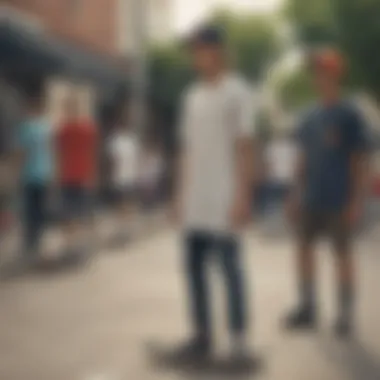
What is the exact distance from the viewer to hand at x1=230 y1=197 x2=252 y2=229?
A: 1.63 metres

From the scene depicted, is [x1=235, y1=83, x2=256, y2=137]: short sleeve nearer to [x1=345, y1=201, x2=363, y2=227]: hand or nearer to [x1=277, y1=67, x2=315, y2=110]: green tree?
[x1=277, y1=67, x2=315, y2=110]: green tree

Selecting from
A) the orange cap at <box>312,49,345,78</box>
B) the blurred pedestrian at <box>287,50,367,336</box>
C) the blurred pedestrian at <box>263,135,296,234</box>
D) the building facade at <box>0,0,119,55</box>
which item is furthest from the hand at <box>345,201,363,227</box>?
the building facade at <box>0,0,119,55</box>

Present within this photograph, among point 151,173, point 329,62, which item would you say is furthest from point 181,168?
point 329,62

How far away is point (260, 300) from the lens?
1.67 meters

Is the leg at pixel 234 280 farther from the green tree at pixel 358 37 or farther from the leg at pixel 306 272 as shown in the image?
the green tree at pixel 358 37

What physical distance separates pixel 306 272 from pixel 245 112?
0.82 ft

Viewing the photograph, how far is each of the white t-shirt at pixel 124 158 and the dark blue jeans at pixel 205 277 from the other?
125mm

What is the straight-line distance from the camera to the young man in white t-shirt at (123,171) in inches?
64.6

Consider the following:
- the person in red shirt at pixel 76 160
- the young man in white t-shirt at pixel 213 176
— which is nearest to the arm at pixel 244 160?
the young man in white t-shirt at pixel 213 176

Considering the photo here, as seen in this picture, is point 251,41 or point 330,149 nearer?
point 251,41

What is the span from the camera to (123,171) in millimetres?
1659

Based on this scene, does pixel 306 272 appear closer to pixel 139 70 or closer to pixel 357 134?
pixel 357 134

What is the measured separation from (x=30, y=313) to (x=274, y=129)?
463 mm

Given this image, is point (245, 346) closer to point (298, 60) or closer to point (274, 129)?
point (274, 129)
